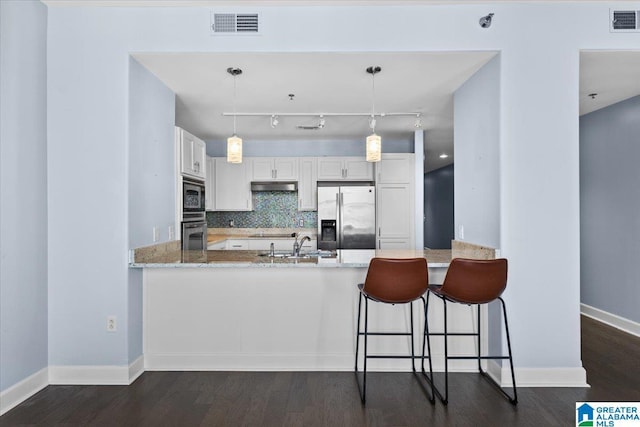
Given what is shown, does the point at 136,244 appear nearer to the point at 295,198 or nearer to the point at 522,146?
the point at 522,146

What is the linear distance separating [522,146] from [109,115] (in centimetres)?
295

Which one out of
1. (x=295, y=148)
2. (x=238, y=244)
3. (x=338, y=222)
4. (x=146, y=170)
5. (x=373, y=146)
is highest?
(x=295, y=148)

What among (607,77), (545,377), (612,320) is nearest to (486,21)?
(607,77)

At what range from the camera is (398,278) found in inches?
91.1

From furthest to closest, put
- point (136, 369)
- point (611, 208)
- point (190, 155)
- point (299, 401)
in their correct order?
point (611, 208), point (190, 155), point (136, 369), point (299, 401)

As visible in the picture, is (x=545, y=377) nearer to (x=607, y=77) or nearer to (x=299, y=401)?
(x=299, y=401)

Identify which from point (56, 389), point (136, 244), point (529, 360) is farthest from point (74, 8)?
point (529, 360)

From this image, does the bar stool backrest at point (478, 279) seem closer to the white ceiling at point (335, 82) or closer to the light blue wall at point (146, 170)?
the white ceiling at point (335, 82)

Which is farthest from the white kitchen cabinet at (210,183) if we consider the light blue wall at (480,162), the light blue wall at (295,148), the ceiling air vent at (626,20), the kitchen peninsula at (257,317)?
the ceiling air vent at (626,20)

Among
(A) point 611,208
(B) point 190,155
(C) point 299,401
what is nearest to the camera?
(C) point 299,401

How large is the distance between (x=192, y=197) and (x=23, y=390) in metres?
2.03

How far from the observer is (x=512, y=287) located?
8.59 ft

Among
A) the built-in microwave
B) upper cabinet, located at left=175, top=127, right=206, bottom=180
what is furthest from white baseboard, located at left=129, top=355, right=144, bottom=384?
upper cabinet, located at left=175, top=127, right=206, bottom=180

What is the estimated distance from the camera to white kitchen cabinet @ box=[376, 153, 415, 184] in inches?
215
